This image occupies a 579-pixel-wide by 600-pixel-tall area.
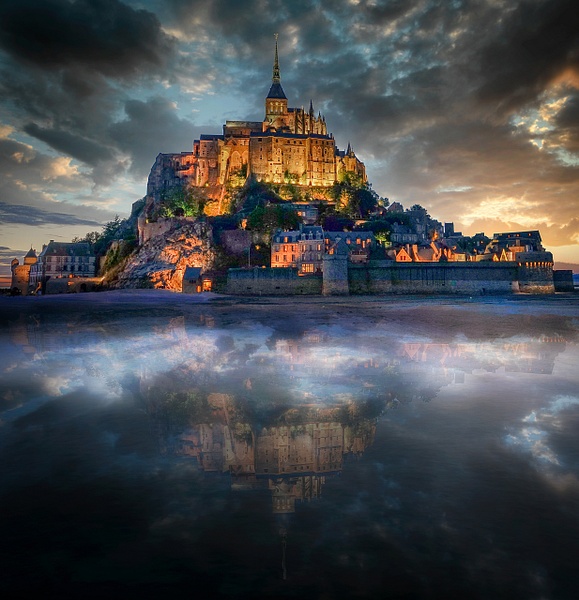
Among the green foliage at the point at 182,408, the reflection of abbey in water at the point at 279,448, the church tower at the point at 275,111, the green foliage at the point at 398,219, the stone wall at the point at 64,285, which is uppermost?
the church tower at the point at 275,111

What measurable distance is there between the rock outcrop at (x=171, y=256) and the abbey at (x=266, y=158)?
20581 millimetres

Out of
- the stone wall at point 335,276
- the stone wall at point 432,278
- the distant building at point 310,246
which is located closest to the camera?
the stone wall at point 335,276

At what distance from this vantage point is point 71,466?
19.2 feet

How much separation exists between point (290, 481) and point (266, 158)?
84965mm

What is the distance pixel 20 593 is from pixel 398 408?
6.82 m

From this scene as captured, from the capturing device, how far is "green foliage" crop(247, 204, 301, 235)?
213ft

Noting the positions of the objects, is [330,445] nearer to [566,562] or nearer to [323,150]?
[566,562]

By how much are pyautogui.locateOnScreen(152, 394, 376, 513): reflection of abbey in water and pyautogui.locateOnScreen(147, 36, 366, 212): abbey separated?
7929 centimetres

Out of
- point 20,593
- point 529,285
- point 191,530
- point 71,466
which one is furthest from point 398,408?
point 529,285

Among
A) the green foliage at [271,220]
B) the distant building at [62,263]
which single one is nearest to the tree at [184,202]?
the distant building at [62,263]

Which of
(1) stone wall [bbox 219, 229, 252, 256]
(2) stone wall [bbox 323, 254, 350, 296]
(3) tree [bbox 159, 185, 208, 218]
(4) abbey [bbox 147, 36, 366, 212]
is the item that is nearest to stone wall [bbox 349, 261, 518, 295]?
(2) stone wall [bbox 323, 254, 350, 296]

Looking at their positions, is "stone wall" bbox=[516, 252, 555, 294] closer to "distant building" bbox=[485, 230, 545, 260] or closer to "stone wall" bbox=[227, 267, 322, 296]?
"distant building" bbox=[485, 230, 545, 260]

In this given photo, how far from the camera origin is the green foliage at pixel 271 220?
2562 inches

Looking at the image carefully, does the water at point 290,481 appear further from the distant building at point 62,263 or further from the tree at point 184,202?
the tree at point 184,202
